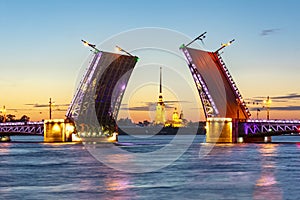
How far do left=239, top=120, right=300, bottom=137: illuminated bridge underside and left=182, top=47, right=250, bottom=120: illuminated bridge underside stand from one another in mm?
5759

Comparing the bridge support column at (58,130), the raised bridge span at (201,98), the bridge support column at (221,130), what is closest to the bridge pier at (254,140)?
the raised bridge span at (201,98)

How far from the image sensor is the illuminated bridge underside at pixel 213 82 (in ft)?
253

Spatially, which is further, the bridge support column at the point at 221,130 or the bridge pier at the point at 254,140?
the bridge pier at the point at 254,140

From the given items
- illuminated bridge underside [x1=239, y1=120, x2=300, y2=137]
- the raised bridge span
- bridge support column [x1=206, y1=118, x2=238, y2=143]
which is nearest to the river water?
the raised bridge span

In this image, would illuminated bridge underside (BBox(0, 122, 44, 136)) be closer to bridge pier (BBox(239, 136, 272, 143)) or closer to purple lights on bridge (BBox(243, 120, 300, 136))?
bridge pier (BBox(239, 136, 272, 143))

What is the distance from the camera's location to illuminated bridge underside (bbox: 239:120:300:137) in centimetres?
9200

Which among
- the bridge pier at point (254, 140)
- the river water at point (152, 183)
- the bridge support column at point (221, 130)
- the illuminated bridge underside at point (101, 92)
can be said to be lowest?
the river water at point (152, 183)

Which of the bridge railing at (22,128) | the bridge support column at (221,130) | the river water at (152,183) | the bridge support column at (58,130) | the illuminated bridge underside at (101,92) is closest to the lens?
the river water at (152,183)

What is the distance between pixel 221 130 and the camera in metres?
89.4

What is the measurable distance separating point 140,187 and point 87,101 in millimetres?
56333

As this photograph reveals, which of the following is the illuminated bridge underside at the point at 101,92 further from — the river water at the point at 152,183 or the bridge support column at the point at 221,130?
the river water at the point at 152,183

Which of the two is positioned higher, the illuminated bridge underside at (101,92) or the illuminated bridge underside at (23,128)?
the illuminated bridge underside at (101,92)

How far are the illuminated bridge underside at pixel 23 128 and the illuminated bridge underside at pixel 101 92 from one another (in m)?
10.1

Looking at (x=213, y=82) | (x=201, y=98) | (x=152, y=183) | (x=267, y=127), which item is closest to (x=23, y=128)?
(x=201, y=98)
